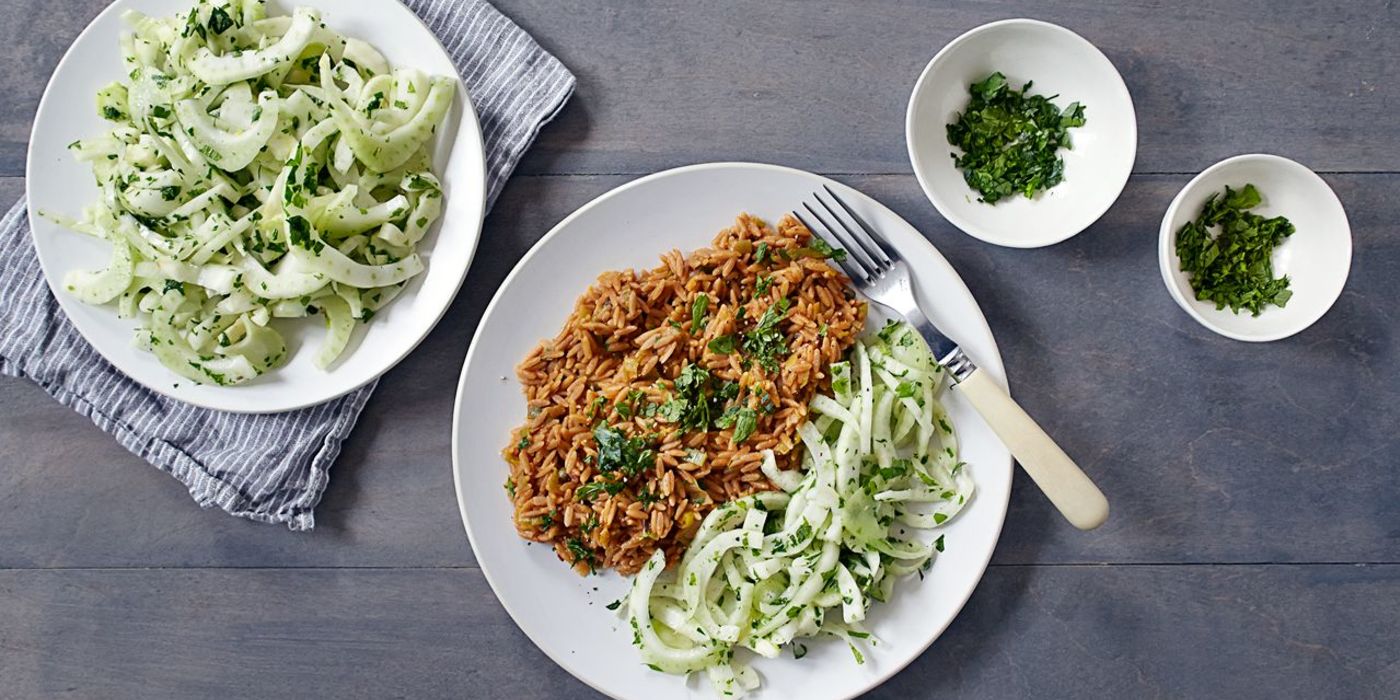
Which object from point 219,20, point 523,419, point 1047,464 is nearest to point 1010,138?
point 1047,464

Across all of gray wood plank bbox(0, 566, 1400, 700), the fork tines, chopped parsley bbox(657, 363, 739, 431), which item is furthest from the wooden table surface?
chopped parsley bbox(657, 363, 739, 431)

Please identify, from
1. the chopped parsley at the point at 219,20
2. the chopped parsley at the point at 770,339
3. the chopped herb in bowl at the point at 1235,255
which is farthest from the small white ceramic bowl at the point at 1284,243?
the chopped parsley at the point at 219,20

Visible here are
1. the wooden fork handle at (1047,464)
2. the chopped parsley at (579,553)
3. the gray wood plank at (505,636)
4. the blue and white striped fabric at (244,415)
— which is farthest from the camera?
the gray wood plank at (505,636)

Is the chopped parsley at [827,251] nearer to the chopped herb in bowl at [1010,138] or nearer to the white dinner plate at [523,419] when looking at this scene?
the white dinner plate at [523,419]

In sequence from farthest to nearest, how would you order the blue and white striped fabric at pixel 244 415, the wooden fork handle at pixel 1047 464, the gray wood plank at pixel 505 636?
the gray wood plank at pixel 505 636 → the blue and white striped fabric at pixel 244 415 → the wooden fork handle at pixel 1047 464

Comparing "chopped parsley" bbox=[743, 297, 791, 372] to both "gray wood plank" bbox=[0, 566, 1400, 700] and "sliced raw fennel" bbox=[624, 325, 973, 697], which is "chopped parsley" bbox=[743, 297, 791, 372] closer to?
"sliced raw fennel" bbox=[624, 325, 973, 697]
